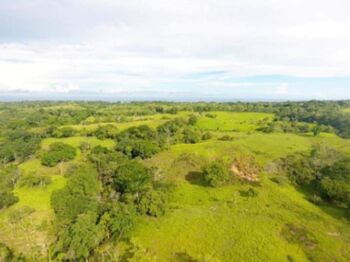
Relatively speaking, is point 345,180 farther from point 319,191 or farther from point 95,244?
point 95,244

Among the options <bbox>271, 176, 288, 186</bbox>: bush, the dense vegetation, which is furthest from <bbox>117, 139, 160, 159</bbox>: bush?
<bbox>271, 176, 288, 186</bbox>: bush

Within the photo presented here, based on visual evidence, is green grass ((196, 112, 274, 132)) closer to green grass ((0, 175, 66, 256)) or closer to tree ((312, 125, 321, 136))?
tree ((312, 125, 321, 136))

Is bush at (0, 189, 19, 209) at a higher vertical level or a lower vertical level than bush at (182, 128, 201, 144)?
lower

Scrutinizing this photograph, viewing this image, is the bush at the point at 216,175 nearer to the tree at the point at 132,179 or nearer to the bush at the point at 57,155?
the tree at the point at 132,179

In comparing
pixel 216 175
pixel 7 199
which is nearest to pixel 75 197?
pixel 7 199

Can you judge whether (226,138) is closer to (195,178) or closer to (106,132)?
(195,178)

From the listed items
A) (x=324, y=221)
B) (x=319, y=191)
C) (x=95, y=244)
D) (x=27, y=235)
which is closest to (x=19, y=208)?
(x=27, y=235)

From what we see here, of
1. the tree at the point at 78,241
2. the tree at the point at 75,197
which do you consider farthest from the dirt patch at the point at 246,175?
the tree at the point at 78,241
